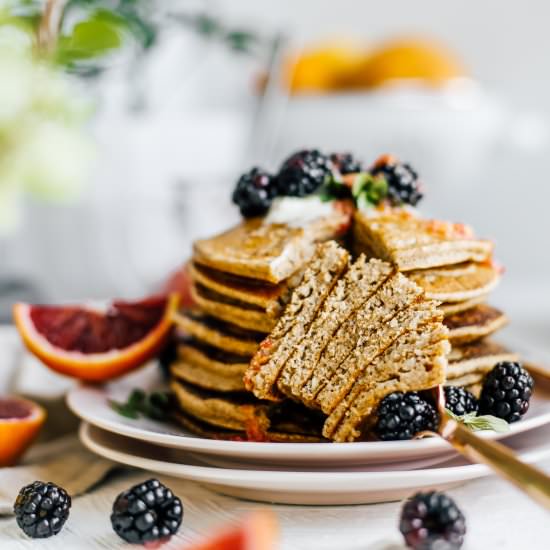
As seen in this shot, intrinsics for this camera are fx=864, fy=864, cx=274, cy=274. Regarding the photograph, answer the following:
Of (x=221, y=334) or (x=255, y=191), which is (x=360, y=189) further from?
(x=221, y=334)

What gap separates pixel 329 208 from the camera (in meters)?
2.55

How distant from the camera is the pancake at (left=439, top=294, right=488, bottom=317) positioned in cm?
233

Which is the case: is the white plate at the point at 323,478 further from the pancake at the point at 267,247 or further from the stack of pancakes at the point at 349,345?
the pancake at the point at 267,247

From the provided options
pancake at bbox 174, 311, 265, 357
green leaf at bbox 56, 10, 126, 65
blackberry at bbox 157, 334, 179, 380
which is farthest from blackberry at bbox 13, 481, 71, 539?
green leaf at bbox 56, 10, 126, 65

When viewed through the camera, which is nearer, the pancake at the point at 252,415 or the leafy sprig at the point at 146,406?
the pancake at the point at 252,415

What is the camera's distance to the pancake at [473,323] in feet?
7.60

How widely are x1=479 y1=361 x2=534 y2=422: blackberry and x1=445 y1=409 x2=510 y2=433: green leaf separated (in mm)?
145

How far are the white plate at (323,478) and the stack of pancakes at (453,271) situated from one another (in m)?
0.24

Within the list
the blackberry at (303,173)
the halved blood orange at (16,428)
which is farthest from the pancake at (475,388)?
the halved blood orange at (16,428)

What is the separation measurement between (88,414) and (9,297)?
207 centimetres

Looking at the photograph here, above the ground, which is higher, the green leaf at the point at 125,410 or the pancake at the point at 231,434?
the pancake at the point at 231,434

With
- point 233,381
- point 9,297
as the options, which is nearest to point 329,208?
point 233,381

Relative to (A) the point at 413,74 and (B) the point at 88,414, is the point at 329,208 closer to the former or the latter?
(B) the point at 88,414

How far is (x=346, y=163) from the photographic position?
2721mm
